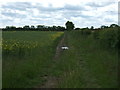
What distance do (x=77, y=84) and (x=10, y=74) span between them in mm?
2372

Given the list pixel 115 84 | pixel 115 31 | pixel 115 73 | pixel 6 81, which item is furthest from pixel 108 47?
pixel 6 81

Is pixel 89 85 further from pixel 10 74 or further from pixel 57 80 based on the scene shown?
pixel 10 74

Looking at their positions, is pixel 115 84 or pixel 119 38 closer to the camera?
pixel 115 84

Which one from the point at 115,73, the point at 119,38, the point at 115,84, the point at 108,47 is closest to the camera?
the point at 115,84

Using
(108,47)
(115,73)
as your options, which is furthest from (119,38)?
(115,73)

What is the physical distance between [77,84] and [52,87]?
0.82m

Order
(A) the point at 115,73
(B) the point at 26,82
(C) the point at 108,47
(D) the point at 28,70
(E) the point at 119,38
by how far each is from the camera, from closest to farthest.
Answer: (B) the point at 26,82, (A) the point at 115,73, (D) the point at 28,70, (E) the point at 119,38, (C) the point at 108,47

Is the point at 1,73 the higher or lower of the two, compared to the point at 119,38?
lower

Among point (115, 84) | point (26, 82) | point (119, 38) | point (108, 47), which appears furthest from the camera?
point (108, 47)

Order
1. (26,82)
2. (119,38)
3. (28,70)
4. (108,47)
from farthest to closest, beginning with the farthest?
(108,47) < (119,38) < (28,70) < (26,82)

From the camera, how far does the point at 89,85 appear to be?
753cm

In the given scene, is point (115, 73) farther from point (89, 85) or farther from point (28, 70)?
point (28, 70)

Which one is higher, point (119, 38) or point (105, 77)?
point (119, 38)

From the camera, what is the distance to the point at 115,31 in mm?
13805
